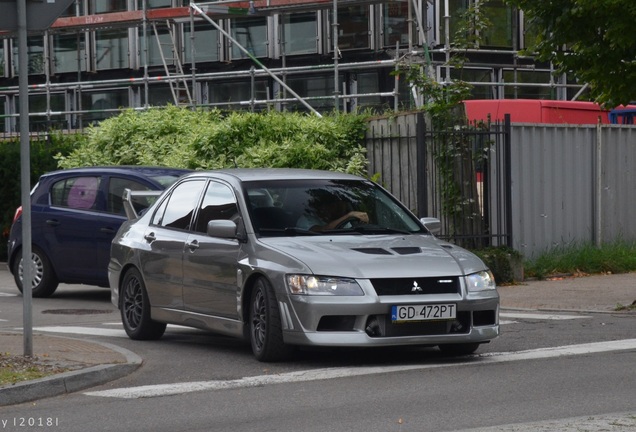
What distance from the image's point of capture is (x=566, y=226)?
2078 cm

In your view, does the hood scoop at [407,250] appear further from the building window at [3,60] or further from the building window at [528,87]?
the building window at [3,60]

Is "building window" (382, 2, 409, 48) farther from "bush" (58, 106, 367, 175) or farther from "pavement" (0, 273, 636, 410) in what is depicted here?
"pavement" (0, 273, 636, 410)

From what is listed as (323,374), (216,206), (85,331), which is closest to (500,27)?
(85,331)

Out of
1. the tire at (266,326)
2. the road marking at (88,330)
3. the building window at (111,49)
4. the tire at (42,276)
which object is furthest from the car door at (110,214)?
the building window at (111,49)

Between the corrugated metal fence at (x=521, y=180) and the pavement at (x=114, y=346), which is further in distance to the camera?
the corrugated metal fence at (x=521, y=180)

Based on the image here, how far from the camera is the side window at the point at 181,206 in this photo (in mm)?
12125

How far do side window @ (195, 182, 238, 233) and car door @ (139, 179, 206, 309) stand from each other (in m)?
0.15

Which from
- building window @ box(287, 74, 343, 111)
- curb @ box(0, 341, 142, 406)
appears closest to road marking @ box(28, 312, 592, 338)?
curb @ box(0, 341, 142, 406)

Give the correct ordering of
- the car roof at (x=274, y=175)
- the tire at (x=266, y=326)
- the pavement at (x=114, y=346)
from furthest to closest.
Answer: the car roof at (x=274, y=175) → the tire at (x=266, y=326) → the pavement at (x=114, y=346)

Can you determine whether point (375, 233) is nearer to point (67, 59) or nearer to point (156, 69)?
point (156, 69)

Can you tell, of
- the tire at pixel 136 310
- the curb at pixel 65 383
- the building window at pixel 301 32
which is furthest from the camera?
the building window at pixel 301 32

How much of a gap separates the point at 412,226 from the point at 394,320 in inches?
67.9

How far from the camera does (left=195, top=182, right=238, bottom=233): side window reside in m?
11.5

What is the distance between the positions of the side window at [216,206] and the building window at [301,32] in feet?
81.6
